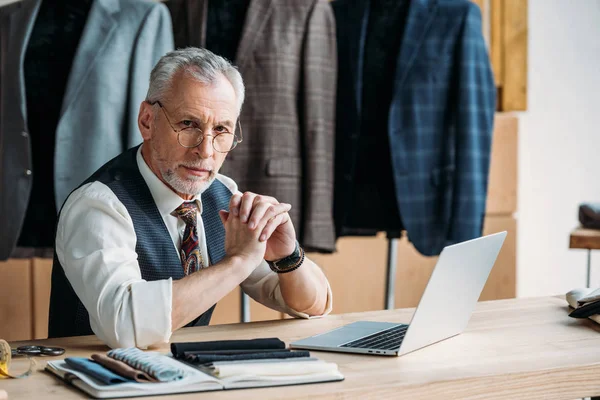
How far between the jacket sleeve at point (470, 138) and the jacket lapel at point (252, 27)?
710 millimetres

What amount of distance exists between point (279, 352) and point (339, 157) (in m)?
1.86

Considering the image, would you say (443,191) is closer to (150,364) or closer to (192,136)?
(192,136)

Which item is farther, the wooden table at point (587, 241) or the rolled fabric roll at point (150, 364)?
the wooden table at point (587, 241)

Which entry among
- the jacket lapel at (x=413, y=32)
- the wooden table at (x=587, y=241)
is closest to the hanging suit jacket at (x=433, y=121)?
the jacket lapel at (x=413, y=32)

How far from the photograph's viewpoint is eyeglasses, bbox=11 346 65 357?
142 centimetres

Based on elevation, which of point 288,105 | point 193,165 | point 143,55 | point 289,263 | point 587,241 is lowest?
point 587,241

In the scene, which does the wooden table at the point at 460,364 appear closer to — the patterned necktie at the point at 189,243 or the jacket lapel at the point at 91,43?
the patterned necktie at the point at 189,243

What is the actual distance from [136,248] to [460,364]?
0.73 meters

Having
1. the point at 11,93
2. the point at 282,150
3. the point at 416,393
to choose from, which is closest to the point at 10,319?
the point at 11,93

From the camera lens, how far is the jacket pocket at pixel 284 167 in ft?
9.62

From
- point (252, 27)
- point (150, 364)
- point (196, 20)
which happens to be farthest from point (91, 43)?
point (150, 364)

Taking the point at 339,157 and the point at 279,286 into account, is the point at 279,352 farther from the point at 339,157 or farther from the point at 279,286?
the point at 339,157

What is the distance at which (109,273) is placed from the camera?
1574 mm

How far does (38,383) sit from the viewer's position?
1246mm
